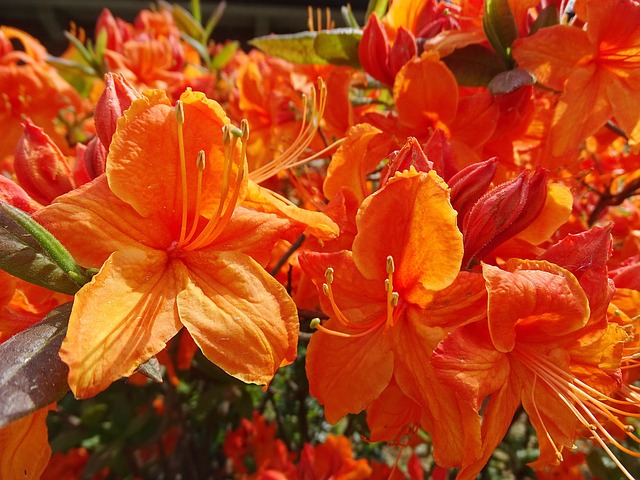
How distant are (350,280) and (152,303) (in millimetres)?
263

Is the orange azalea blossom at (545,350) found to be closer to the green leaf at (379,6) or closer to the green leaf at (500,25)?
the green leaf at (500,25)

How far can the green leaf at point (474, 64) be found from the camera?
1.15m

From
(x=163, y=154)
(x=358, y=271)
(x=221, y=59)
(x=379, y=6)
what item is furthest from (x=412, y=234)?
(x=221, y=59)

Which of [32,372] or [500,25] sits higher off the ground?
[500,25]

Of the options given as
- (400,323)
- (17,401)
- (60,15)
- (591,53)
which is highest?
(591,53)

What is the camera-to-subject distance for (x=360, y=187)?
945 millimetres

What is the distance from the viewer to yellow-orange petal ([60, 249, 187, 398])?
0.62 meters

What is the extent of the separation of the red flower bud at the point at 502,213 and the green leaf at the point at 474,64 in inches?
15.1

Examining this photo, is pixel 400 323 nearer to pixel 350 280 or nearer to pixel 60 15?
pixel 350 280

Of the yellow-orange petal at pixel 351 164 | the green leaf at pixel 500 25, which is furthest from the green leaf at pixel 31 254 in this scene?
the green leaf at pixel 500 25

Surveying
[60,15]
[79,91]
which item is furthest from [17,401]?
[60,15]

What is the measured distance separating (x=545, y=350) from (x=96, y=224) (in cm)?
61

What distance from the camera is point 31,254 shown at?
695mm

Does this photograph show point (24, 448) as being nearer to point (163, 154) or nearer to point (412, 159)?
point (163, 154)
